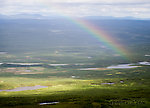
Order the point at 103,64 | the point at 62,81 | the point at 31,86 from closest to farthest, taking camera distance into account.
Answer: the point at 31,86 < the point at 62,81 < the point at 103,64

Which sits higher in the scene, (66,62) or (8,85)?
(66,62)

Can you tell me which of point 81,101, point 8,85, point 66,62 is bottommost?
point 81,101

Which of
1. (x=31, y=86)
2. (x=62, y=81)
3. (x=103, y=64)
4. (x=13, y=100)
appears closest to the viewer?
(x=13, y=100)

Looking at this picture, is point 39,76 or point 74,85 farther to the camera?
point 39,76

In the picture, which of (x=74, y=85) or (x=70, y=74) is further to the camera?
(x=70, y=74)

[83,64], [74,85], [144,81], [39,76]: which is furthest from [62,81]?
[83,64]

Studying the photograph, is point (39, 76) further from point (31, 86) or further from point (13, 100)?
point (13, 100)

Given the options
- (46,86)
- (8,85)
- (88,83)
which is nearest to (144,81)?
(88,83)

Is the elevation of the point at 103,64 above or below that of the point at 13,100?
above

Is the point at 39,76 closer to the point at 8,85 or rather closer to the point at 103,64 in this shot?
the point at 8,85
